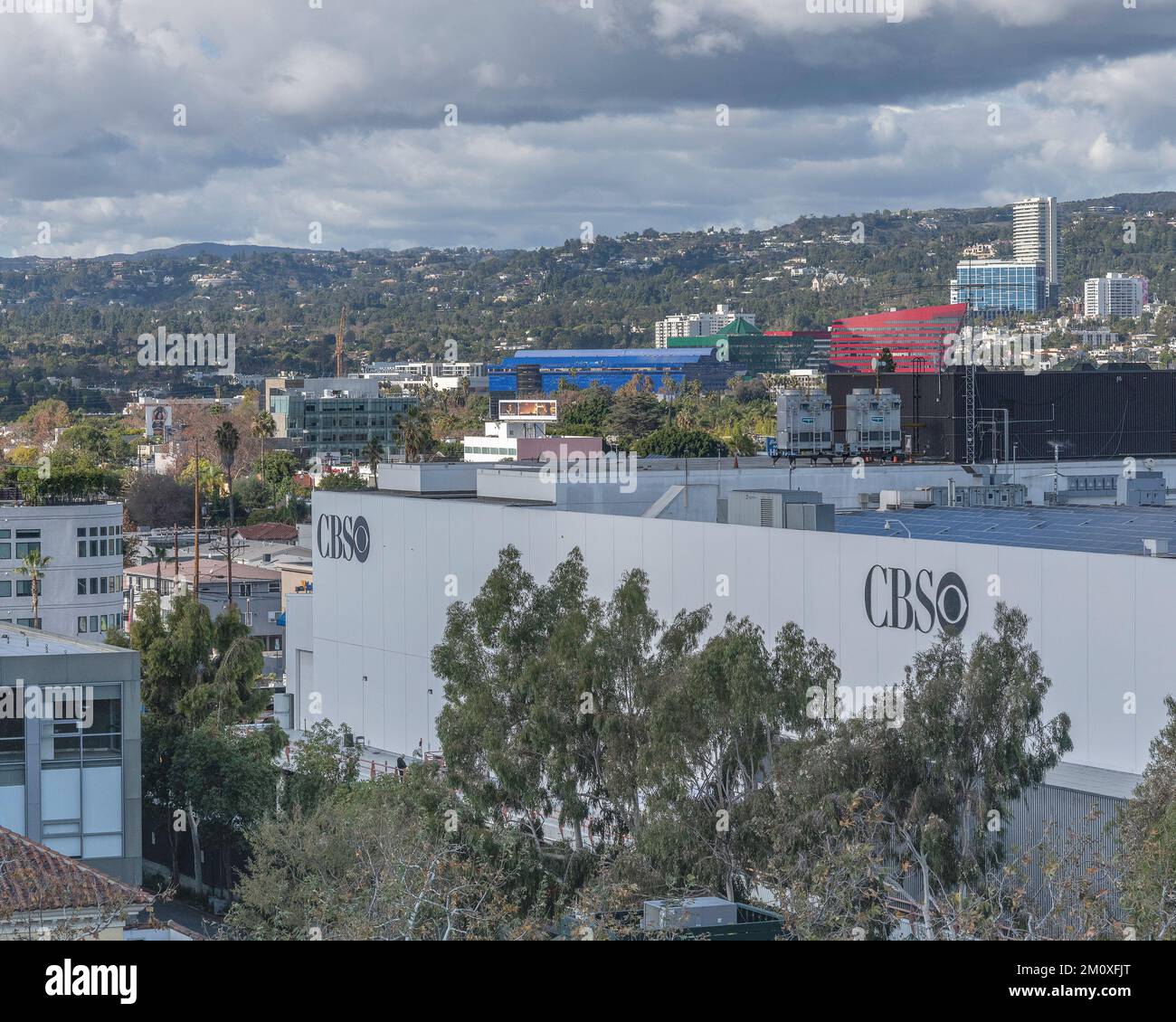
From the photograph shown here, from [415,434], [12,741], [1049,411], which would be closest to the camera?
[12,741]

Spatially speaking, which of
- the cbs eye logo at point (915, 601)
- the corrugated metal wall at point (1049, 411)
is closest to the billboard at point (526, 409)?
the corrugated metal wall at point (1049, 411)

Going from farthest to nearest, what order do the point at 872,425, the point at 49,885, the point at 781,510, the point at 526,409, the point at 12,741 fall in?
the point at 526,409, the point at 872,425, the point at 781,510, the point at 12,741, the point at 49,885

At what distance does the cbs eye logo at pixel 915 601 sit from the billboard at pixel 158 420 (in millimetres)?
133009

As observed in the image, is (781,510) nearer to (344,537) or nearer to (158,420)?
(344,537)

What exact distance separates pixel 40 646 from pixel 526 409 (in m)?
129

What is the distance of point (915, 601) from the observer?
26.9 meters

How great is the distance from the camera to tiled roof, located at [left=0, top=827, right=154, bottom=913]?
18.0 meters

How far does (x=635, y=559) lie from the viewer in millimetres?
33969

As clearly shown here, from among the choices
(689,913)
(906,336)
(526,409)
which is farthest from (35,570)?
(526,409)

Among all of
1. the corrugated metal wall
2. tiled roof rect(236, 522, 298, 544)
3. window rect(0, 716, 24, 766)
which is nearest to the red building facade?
the corrugated metal wall

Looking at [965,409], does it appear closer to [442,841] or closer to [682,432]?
[442,841]

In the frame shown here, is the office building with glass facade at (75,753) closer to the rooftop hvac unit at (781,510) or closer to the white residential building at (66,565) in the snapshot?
the rooftop hvac unit at (781,510)

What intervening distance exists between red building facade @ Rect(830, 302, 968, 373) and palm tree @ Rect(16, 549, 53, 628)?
105 ft
